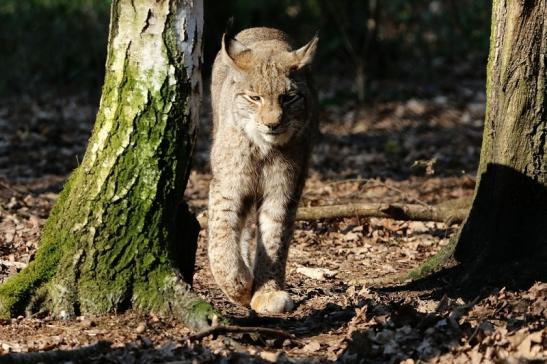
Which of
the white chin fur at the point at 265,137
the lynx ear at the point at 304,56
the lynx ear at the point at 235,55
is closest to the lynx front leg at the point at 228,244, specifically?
the white chin fur at the point at 265,137

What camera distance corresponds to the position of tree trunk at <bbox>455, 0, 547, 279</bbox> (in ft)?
19.3

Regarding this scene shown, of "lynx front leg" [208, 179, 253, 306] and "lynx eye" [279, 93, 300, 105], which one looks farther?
"lynx front leg" [208, 179, 253, 306]

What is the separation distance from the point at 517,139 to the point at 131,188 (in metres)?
2.56

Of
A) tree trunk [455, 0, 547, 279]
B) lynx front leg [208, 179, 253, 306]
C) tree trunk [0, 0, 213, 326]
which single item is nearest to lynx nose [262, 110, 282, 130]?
lynx front leg [208, 179, 253, 306]

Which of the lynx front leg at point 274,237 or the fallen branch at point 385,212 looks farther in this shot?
the fallen branch at point 385,212

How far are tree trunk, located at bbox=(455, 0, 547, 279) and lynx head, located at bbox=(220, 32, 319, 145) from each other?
1.30 metres

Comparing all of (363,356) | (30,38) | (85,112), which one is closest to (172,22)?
(363,356)

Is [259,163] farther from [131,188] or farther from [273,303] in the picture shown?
[131,188]

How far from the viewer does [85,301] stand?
209 inches

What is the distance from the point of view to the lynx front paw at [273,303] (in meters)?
6.04

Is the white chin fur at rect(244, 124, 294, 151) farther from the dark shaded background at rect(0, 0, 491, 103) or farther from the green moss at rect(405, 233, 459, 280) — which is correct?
the dark shaded background at rect(0, 0, 491, 103)

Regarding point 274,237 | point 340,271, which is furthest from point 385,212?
point 274,237

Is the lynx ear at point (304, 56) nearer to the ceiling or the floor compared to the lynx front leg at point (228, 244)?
nearer to the ceiling

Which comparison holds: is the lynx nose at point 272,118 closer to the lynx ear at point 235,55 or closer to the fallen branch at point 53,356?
the lynx ear at point 235,55
